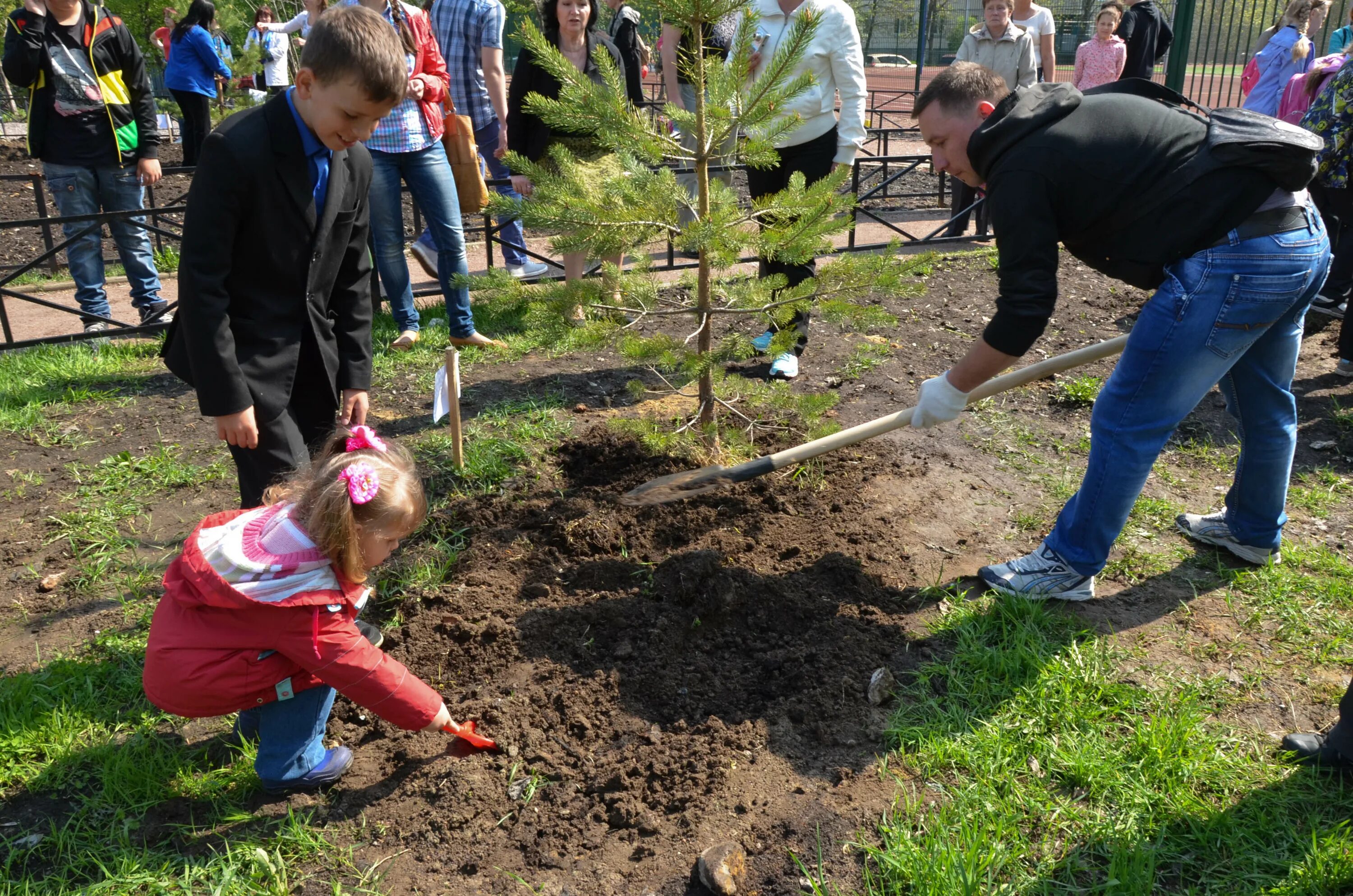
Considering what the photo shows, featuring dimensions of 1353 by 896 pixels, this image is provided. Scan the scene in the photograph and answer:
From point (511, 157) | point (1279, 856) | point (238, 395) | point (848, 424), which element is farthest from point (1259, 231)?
point (238, 395)

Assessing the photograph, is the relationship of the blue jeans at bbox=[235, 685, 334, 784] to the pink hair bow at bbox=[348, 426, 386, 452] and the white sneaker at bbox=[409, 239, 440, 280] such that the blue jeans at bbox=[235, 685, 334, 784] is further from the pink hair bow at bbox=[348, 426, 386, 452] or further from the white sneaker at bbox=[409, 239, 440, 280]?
the white sneaker at bbox=[409, 239, 440, 280]

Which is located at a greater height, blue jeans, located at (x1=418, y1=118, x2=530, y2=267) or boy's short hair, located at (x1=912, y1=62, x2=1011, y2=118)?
boy's short hair, located at (x1=912, y1=62, x2=1011, y2=118)

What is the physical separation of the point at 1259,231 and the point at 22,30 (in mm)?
6132

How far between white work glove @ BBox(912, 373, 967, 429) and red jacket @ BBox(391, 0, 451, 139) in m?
3.09

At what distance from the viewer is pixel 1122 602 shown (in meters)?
3.11

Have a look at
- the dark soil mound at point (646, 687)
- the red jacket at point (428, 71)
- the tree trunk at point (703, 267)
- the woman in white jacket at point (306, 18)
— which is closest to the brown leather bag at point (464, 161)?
the red jacket at point (428, 71)

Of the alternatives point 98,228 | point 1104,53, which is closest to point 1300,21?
point 1104,53

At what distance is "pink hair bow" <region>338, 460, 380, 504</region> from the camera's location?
2113mm

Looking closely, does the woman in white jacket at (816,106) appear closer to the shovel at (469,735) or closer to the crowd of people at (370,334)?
the crowd of people at (370,334)

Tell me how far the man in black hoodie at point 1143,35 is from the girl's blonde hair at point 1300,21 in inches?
51.4

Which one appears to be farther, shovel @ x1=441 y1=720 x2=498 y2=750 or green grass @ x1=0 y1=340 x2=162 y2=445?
green grass @ x1=0 y1=340 x2=162 y2=445

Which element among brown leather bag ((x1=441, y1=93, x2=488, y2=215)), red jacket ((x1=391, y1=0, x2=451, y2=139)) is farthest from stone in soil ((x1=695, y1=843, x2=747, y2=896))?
brown leather bag ((x1=441, y1=93, x2=488, y2=215))

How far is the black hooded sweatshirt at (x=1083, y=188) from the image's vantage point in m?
2.56

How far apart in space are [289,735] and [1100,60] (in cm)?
827
